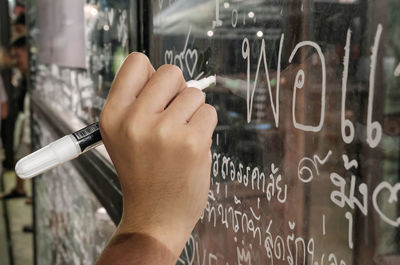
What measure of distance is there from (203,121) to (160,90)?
0.18 feet

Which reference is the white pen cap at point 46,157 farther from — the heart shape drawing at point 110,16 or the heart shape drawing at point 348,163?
the heart shape drawing at point 110,16

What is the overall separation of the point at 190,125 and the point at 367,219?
21 centimetres

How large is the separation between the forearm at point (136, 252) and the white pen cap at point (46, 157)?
0.12 meters

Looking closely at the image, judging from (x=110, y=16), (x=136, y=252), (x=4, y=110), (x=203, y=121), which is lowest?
(x=4, y=110)

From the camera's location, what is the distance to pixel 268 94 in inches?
27.4

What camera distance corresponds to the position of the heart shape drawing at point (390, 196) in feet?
1.55

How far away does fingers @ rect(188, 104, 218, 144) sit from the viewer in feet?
1.65

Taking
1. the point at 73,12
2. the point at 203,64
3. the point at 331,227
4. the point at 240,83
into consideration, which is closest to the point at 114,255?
the point at 331,227

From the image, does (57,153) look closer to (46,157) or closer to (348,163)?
(46,157)

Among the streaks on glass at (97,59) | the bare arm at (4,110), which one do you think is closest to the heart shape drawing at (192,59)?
the streaks on glass at (97,59)

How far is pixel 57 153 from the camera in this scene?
0.58 m

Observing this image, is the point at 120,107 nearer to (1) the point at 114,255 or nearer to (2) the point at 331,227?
(1) the point at 114,255

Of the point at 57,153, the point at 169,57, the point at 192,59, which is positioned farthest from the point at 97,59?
the point at 57,153

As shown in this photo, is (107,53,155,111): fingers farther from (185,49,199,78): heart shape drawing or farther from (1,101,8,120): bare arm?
(1,101,8,120): bare arm
